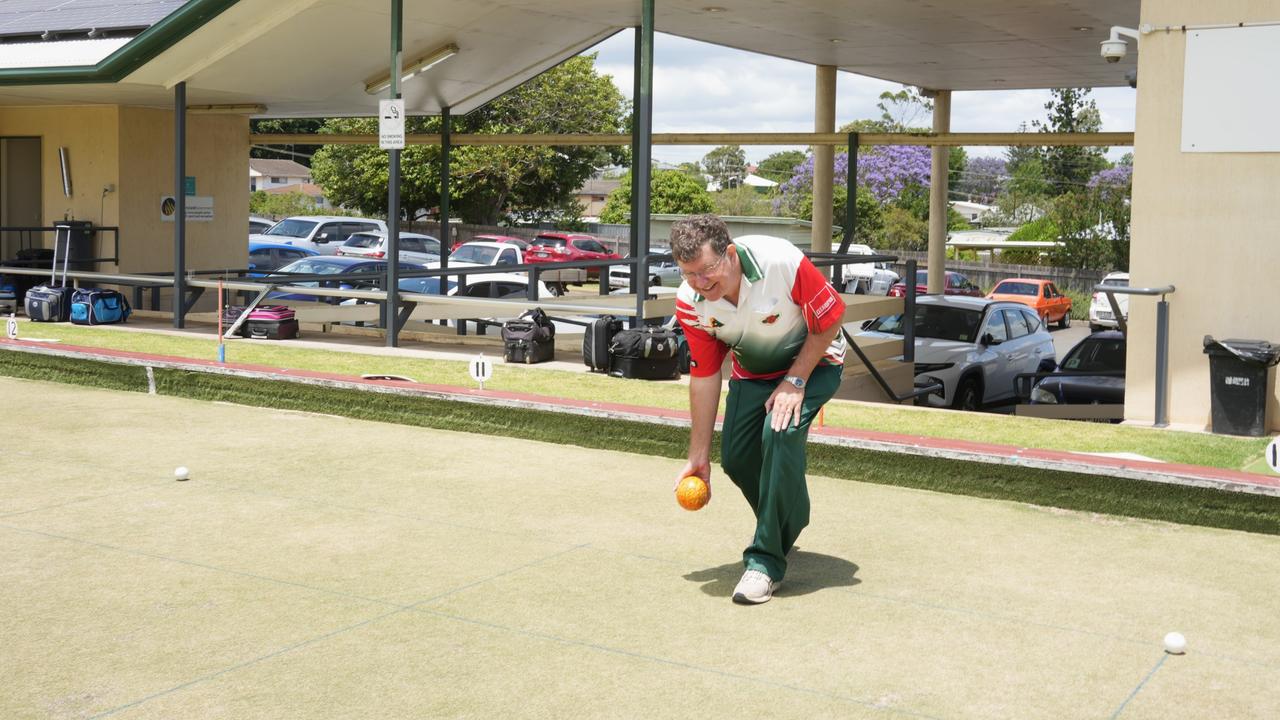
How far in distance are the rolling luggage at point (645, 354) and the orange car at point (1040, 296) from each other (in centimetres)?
2719

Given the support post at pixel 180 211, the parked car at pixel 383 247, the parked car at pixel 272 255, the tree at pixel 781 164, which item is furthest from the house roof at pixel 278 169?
the support post at pixel 180 211

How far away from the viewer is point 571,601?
5.57 meters

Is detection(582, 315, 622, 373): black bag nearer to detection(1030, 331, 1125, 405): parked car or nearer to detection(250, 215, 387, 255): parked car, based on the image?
detection(1030, 331, 1125, 405): parked car

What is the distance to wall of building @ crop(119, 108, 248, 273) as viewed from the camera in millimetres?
19203

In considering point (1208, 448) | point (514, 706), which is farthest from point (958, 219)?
point (514, 706)

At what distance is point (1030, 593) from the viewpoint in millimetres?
5793

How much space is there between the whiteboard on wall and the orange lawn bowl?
612 cm

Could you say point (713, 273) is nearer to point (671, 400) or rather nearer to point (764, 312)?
point (764, 312)

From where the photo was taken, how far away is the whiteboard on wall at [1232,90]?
9750 millimetres

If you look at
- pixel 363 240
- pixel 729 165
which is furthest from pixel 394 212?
pixel 729 165

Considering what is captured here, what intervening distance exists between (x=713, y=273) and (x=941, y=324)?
12.0m

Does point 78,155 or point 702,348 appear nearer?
point 702,348

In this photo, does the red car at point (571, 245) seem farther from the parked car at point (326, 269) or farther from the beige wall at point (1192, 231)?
the beige wall at point (1192, 231)

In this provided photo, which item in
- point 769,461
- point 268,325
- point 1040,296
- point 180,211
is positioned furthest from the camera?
point 1040,296
